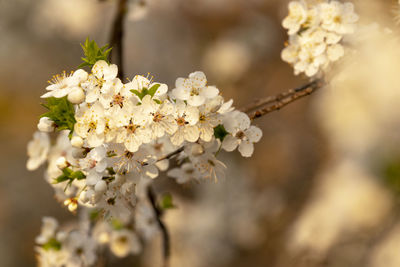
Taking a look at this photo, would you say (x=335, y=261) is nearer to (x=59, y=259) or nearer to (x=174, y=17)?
(x=59, y=259)

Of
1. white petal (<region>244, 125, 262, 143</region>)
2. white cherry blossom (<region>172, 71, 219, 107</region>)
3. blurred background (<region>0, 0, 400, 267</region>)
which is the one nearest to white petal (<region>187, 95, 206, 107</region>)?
white cherry blossom (<region>172, 71, 219, 107</region>)

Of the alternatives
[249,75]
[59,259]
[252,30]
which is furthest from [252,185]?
[59,259]

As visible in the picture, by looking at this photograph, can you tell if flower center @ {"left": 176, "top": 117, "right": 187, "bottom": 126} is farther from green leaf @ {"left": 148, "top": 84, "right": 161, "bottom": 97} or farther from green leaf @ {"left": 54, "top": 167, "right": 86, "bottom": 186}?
green leaf @ {"left": 54, "top": 167, "right": 86, "bottom": 186}

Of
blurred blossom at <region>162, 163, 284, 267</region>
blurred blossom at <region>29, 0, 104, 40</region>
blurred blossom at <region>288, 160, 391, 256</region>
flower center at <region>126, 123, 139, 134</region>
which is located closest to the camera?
Answer: flower center at <region>126, 123, 139, 134</region>

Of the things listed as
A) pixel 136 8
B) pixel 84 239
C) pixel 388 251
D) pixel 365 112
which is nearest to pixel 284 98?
pixel 136 8

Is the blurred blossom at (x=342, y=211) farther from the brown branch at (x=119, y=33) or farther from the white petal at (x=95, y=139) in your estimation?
the white petal at (x=95, y=139)
